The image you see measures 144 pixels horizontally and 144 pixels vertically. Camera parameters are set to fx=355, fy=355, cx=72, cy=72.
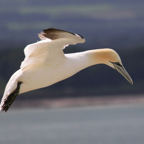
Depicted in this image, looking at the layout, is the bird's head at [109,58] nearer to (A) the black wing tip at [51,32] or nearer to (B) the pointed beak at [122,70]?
(B) the pointed beak at [122,70]

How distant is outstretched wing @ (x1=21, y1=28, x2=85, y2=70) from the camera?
4969mm

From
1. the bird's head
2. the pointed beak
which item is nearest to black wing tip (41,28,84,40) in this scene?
Result: the bird's head

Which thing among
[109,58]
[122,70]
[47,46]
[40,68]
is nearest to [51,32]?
[47,46]

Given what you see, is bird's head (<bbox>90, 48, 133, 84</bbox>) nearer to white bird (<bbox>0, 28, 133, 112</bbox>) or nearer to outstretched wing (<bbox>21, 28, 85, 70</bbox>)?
white bird (<bbox>0, 28, 133, 112</bbox>)

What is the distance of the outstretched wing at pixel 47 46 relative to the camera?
497cm

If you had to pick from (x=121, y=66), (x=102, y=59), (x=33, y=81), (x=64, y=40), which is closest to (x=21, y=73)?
(x=33, y=81)

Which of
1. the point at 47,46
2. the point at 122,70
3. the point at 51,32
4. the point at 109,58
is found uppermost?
the point at 51,32

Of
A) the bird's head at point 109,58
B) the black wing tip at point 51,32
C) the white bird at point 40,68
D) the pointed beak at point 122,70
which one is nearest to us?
the black wing tip at point 51,32

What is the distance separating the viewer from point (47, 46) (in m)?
5.46

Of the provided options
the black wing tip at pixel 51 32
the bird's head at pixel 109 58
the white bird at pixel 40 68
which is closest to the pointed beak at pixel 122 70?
the bird's head at pixel 109 58

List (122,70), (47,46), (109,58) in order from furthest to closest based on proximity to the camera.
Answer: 1. (122,70)
2. (109,58)
3. (47,46)

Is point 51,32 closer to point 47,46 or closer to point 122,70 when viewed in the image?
point 47,46

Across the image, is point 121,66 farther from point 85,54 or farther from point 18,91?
Answer: point 18,91

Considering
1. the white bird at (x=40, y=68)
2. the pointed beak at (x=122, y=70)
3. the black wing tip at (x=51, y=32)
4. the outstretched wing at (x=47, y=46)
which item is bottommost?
the pointed beak at (x=122, y=70)
